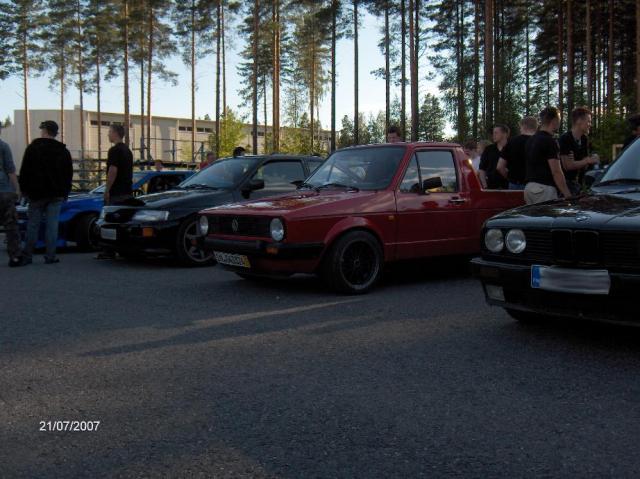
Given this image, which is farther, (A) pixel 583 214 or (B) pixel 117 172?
(B) pixel 117 172

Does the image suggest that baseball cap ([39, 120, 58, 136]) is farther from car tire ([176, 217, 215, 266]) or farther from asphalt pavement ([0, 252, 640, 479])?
asphalt pavement ([0, 252, 640, 479])

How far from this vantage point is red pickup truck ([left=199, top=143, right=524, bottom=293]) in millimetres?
6789

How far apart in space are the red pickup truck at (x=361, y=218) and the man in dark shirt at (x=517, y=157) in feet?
2.38

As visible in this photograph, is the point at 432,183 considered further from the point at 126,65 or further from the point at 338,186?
the point at 126,65

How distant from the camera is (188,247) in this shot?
9.24 meters

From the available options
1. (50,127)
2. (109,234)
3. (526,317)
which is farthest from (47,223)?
(526,317)

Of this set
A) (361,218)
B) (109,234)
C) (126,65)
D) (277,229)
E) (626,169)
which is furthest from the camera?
(126,65)

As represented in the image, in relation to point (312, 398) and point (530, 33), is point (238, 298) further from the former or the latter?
point (530, 33)

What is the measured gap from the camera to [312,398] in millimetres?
3654

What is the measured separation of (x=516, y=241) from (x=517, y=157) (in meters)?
4.37

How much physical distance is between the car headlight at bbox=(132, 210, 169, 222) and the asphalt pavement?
2.50 metres

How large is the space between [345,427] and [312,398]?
→ 468 millimetres

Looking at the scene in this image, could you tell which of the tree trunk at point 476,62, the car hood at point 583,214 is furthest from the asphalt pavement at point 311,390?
the tree trunk at point 476,62

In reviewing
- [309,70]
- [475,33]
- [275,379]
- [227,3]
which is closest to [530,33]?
[475,33]
